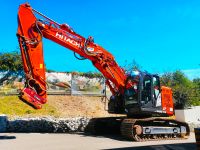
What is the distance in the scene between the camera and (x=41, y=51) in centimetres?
1490

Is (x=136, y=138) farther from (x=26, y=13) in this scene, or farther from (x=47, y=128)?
(x=26, y=13)

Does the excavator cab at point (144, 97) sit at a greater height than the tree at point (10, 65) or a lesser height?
lesser

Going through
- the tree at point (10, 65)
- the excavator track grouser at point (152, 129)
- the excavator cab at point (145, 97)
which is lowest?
the excavator track grouser at point (152, 129)

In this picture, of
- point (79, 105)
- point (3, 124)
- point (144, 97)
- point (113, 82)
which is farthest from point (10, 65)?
point (144, 97)

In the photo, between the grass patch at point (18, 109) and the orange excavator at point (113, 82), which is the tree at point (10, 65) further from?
the orange excavator at point (113, 82)

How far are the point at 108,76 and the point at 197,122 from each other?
679cm

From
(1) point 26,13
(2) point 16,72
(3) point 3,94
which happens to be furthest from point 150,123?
(2) point 16,72

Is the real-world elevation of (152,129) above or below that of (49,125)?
below

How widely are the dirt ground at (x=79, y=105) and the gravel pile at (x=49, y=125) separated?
8696 mm

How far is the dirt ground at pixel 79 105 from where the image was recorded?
2852 centimetres

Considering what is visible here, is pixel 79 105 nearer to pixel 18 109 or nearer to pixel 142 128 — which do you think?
pixel 18 109

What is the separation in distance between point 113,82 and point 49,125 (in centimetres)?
425

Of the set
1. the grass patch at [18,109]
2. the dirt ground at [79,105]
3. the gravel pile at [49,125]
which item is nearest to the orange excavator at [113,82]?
the gravel pile at [49,125]

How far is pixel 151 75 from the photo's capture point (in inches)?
636
